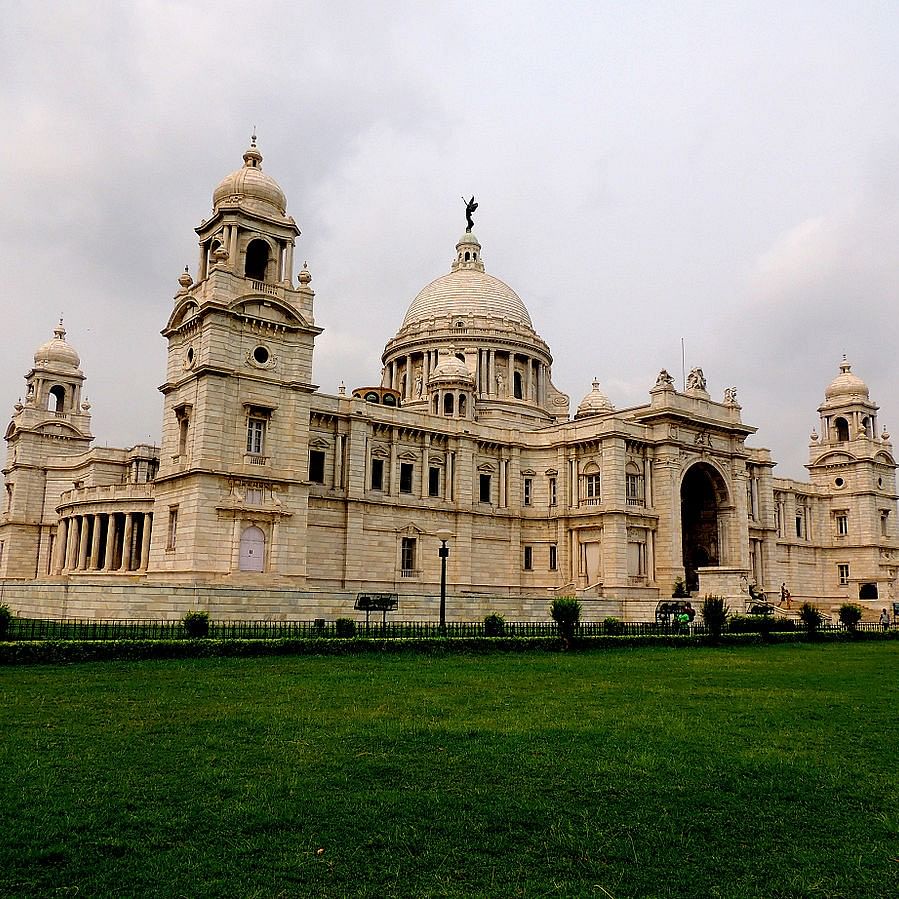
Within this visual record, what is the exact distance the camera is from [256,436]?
4238cm

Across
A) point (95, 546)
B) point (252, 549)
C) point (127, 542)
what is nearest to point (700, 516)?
point (252, 549)

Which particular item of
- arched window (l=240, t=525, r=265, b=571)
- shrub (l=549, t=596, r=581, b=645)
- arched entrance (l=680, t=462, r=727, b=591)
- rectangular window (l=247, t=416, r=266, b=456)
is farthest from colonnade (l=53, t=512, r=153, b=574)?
arched entrance (l=680, t=462, r=727, b=591)

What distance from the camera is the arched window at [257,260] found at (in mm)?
45344

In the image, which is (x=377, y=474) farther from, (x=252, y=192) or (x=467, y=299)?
(x=467, y=299)

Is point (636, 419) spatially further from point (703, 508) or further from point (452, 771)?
point (452, 771)

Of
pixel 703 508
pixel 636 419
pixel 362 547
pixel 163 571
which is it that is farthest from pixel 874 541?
pixel 163 571

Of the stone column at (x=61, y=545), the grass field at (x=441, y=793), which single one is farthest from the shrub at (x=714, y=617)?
the stone column at (x=61, y=545)

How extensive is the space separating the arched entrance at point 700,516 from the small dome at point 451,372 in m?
17.1

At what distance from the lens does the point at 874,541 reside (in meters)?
77.2

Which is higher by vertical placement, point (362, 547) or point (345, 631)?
point (362, 547)

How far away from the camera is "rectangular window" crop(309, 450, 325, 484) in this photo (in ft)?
161

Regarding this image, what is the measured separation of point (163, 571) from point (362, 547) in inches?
495

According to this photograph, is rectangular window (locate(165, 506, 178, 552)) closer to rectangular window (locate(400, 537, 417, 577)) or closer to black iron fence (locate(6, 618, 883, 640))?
black iron fence (locate(6, 618, 883, 640))

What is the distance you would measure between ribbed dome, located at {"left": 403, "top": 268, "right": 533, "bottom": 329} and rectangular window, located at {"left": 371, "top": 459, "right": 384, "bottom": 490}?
83.4 ft
